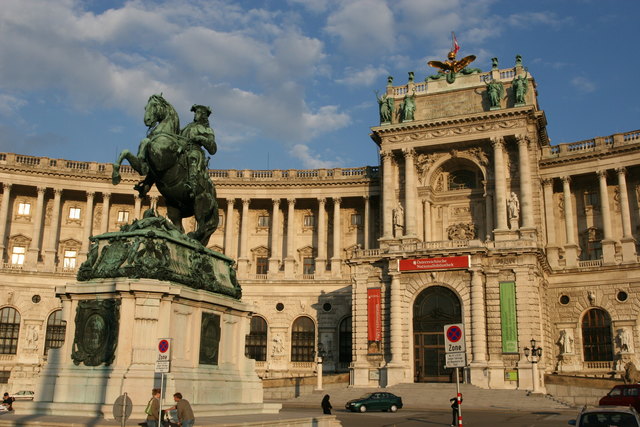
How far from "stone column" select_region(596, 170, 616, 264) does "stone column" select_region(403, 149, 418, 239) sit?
14.9 metres

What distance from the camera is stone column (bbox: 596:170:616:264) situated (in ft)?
178

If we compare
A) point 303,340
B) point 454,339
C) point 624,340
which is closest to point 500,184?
point 624,340

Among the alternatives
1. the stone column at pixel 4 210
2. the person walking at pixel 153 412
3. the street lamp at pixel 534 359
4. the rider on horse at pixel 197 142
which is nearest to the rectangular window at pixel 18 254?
the stone column at pixel 4 210

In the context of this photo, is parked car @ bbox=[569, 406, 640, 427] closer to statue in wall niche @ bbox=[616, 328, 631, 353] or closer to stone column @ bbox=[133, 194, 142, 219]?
statue in wall niche @ bbox=[616, 328, 631, 353]

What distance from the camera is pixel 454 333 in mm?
17984

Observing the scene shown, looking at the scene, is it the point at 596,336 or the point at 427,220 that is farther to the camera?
the point at 427,220

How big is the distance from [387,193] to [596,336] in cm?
1997

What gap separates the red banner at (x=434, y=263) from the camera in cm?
4928

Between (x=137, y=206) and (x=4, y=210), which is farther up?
(x=137, y=206)

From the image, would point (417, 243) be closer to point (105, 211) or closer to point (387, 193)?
point (387, 193)

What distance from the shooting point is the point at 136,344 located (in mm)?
16719

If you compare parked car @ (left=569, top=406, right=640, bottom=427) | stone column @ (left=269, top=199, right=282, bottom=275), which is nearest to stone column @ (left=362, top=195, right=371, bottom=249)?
stone column @ (left=269, top=199, right=282, bottom=275)

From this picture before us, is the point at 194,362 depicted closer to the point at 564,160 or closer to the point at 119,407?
the point at 119,407

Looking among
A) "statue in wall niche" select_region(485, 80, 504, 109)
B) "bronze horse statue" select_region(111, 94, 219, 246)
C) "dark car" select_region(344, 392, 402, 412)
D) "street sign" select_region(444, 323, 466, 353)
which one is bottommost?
"dark car" select_region(344, 392, 402, 412)
